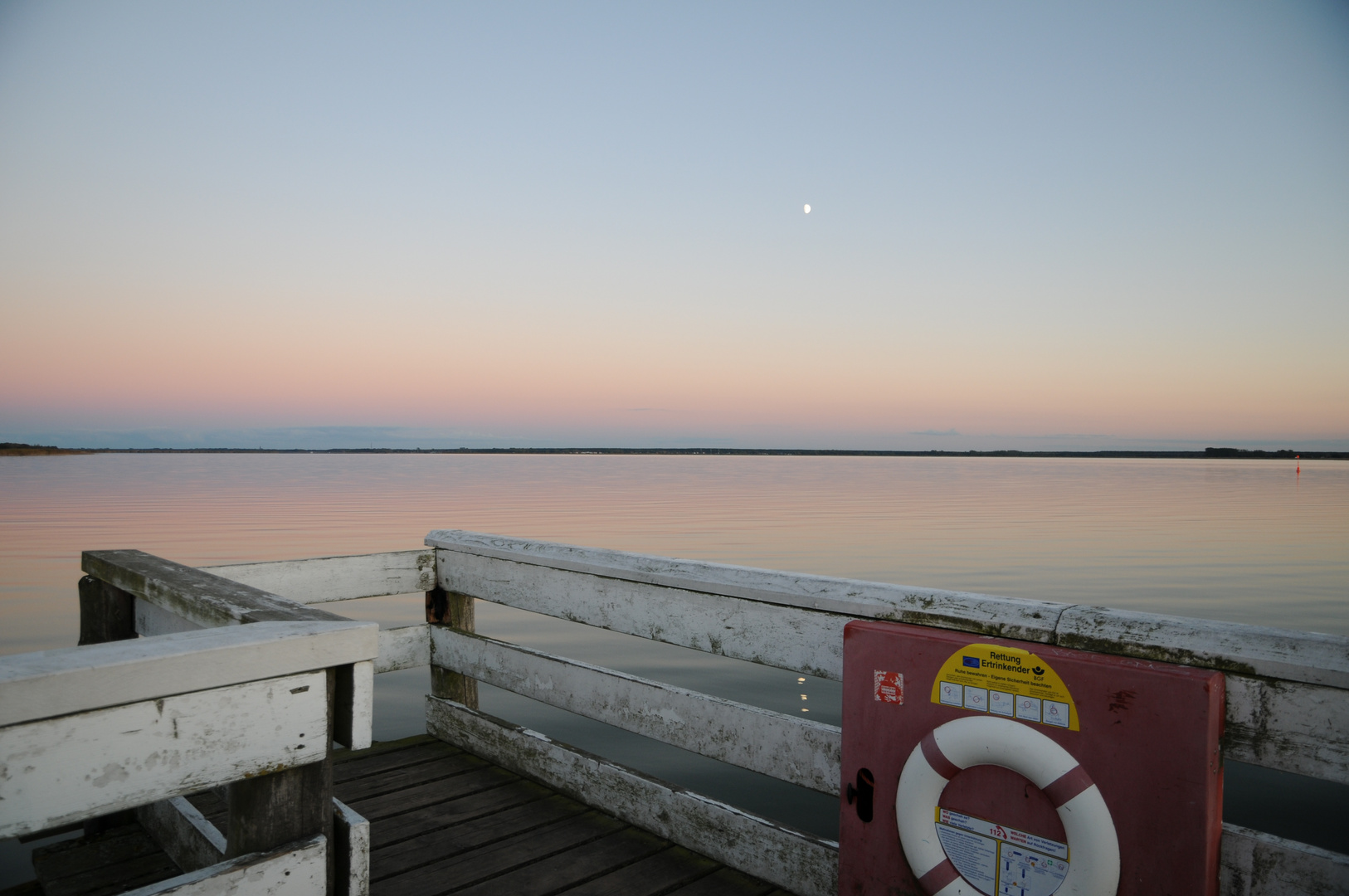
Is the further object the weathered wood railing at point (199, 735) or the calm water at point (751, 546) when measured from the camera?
the calm water at point (751, 546)

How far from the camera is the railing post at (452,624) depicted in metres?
4.07

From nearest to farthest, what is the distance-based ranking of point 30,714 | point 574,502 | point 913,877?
point 30,714, point 913,877, point 574,502

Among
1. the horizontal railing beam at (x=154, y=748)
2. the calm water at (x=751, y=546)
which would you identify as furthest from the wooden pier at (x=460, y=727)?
the calm water at (x=751, y=546)

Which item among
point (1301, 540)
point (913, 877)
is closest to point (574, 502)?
point (1301, 540)

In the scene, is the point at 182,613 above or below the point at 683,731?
above

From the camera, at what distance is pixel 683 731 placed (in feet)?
9.46

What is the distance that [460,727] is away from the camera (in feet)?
13.0

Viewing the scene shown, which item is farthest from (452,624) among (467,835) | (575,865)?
(575,865)

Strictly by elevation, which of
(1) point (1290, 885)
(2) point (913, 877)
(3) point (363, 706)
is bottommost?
(2) point (913, 877)

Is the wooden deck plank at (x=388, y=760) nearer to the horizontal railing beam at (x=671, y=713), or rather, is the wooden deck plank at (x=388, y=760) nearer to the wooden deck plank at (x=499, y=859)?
the horizontal railing beam at (x=671, y=713)

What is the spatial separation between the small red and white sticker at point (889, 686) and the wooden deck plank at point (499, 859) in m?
1.43

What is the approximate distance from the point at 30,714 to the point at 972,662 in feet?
6.24

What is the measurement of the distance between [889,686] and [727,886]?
104 cm

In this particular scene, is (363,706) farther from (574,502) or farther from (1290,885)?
(574,502)
